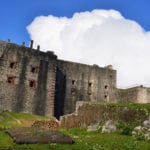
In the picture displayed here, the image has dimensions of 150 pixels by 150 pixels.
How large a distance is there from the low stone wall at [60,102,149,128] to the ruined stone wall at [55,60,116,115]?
80.2 ft

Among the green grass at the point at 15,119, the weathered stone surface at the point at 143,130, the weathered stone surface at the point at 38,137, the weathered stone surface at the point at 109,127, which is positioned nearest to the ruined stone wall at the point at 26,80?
the green grass at the point at 15,119

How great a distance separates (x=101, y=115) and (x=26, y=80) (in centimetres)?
2377

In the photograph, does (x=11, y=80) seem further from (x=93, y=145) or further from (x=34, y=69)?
(x=93, y=145)

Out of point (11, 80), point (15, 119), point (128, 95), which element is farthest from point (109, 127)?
point (128, 95)

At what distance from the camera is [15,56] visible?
167ft

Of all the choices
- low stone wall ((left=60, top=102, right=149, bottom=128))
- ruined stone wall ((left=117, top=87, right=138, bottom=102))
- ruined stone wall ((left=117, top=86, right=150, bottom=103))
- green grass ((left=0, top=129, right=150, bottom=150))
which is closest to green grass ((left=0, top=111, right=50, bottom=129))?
low stone wall ((left=60, top=102, right=149, bottom=128))

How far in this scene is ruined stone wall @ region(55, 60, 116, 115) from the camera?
60.2m

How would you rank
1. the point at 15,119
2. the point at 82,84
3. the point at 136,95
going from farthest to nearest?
the point at 136,95
the point at 82,84
the point at 15,119

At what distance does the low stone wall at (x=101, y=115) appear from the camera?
26422 mm

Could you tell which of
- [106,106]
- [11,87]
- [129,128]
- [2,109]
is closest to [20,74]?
[11,87]

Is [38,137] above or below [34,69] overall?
below

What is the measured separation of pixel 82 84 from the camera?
62.7 m

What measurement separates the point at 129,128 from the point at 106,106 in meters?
3.59

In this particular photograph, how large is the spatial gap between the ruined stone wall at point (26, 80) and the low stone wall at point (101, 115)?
51.9 feet
